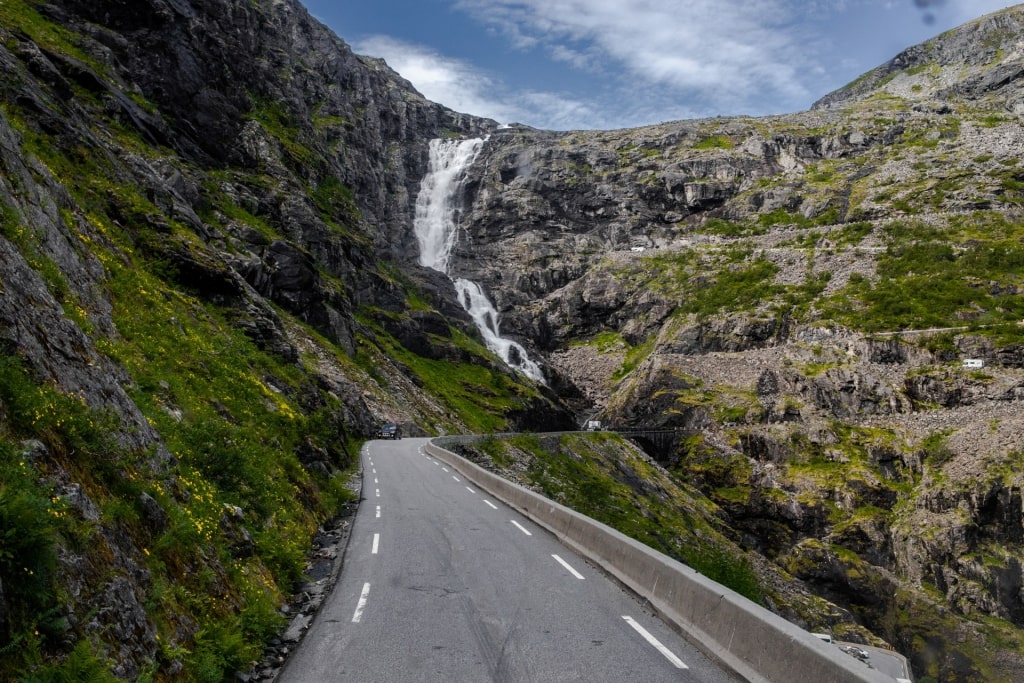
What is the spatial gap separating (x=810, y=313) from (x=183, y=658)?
7883 centimetres

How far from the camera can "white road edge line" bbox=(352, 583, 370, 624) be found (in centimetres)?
824

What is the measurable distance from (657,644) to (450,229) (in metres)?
127

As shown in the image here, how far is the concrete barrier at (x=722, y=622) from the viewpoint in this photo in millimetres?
5316

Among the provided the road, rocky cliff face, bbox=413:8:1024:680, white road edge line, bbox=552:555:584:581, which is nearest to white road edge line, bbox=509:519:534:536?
the road

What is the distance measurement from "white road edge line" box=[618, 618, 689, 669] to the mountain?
5027mm

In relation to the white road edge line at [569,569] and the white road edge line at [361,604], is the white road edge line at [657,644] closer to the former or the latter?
the white road edge line at [569,569]

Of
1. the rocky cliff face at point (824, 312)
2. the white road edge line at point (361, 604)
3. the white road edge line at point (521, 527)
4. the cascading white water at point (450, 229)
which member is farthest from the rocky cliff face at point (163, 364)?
the rocky cliff face at point (824, 312)

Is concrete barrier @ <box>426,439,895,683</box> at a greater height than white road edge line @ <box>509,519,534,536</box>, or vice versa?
concrete barrier @ <box>426,439,895,683</box>

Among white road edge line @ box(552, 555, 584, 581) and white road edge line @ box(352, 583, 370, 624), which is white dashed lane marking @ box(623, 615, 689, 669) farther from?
white road edge line @ box(352, 583, 370, 624)

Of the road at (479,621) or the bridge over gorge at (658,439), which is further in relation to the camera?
the bridge over gorge at (658,439)

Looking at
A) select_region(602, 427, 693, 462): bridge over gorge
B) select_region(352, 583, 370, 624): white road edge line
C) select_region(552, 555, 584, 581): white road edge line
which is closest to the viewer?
select_region(352, 583, 370, 624): white road edge line

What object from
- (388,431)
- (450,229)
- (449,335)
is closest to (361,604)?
(388,431)

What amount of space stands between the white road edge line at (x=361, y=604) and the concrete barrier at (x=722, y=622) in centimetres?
451

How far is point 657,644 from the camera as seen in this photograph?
7.32 m
